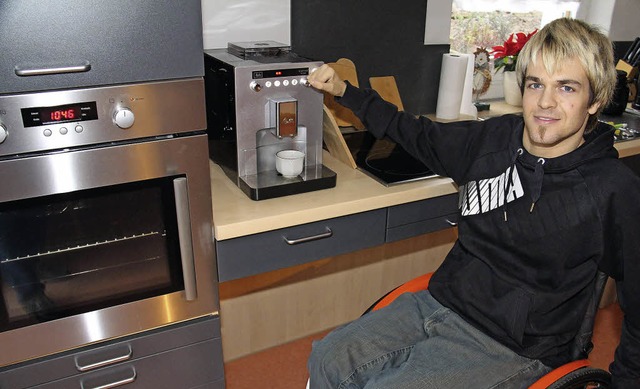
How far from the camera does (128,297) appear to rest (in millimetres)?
1408

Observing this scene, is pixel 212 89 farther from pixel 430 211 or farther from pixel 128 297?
pixel 430 211

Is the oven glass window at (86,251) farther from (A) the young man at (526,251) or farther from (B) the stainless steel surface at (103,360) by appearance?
(A) the young man at (526,251)

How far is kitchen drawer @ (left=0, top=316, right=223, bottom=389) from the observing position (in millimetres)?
1351

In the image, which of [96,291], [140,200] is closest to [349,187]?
[140,200]

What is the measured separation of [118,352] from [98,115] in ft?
2.03

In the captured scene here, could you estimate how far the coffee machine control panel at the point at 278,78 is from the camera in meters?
1.46

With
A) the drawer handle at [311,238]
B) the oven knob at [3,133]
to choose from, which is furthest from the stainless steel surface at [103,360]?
the oven knob at [3,133]

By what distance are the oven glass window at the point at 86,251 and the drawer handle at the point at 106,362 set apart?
0.46 ft

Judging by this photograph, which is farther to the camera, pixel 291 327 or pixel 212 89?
pixel 291 327

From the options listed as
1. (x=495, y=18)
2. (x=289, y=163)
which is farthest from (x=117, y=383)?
(x=495, y=18)

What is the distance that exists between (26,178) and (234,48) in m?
0.71

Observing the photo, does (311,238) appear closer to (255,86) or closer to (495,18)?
(255,86)

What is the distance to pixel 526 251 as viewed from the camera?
1359mm

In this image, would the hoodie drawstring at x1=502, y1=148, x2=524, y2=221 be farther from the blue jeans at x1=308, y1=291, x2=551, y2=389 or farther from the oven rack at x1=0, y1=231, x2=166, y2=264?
the oven rack at x1=0, y1=231, x2=166, y2=264
